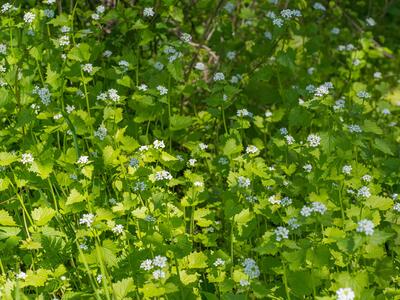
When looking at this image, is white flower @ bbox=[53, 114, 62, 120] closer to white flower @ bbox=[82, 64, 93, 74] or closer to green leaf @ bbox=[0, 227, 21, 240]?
white flower @ bbox=[82, 64, 93, 74]

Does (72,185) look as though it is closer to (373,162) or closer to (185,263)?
(185,263)

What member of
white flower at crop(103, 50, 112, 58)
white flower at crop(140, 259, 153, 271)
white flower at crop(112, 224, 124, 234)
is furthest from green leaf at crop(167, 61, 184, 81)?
white flower at crop(140, 259, 153, 271)

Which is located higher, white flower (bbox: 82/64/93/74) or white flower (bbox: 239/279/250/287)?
white flower (bbox: 82/64/93/74)

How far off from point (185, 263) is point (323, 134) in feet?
2.76

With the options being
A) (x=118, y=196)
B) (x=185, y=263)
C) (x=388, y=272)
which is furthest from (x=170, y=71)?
(x=388, y=272)

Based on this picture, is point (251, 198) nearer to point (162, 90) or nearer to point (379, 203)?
point (379, 203)

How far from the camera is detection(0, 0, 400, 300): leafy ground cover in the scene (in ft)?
7.95

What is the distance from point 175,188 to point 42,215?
46.2 inches

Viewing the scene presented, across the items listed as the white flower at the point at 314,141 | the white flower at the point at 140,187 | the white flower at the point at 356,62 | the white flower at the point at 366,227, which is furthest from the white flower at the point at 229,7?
the white flower at the point at 366,227

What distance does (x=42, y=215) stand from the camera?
8.50 feet

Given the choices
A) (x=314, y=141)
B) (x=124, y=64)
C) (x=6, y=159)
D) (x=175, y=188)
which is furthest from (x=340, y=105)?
(x=6, y=159)

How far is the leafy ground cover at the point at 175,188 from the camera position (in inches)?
95.3

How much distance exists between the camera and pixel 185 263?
2.60 metres

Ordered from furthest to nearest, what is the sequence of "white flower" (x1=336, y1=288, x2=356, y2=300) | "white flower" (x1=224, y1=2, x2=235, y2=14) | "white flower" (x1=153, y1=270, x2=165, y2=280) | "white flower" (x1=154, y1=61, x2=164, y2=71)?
"white flower" (x1=224, y1=2, x2=235, y2=14) → "white flower" (x1=154, y1=61, x2=164, y2=71) → "white flower" (x1=153, y1=270, x2=165, y2=280) → "white flower" (x1=336, y1=288, x2=356, y2=300)
